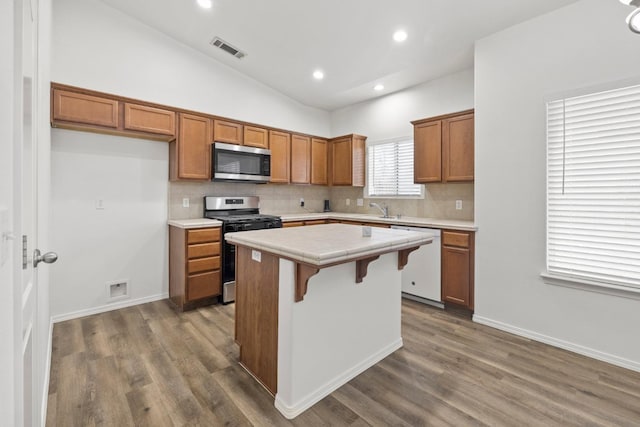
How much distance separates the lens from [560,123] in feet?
8.51

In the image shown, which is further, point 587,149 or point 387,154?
point 387,154

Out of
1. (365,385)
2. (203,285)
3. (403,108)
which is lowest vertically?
(365,385)

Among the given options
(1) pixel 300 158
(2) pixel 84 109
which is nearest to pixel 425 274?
(1) pixel 300 158

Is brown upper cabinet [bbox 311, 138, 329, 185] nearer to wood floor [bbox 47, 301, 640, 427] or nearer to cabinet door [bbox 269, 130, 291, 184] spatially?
cabinet door [bbox 269, 130, 291, 184]

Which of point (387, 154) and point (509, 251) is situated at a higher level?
point (387, 154)

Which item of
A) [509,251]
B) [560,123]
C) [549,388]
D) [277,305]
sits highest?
[560,123]

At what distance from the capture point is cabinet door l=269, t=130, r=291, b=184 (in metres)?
4.54

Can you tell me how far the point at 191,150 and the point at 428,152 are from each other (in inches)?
114

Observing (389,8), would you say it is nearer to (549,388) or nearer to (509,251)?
(509,251)

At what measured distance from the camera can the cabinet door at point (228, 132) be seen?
3.89m

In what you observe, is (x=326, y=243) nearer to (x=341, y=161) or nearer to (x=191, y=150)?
(x=191, y=150)

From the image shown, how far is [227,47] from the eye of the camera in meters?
3.76

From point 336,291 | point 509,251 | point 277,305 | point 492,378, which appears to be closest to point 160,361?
point 277,305

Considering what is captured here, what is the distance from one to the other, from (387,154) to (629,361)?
11.4 feet
